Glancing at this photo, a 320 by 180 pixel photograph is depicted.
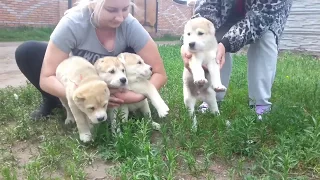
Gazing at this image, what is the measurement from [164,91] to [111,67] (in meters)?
1.57

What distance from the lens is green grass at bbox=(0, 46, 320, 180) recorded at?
2.07 metres

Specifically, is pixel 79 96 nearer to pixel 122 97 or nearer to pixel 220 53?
pixel 122 97

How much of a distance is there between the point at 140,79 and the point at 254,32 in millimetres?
936

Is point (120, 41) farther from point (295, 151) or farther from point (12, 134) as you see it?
point (295, 151)

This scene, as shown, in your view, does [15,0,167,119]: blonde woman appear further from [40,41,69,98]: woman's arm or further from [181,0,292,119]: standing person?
[181,0,292,119]: standing person

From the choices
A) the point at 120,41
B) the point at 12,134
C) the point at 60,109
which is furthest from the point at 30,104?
the point at 120,41

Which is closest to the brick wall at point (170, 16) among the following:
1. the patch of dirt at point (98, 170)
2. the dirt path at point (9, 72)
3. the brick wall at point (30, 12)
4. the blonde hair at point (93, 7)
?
the brick wall at point (30, 12)

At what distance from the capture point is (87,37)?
2945mm

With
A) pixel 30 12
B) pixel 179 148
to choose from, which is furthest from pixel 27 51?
pixel 30 12

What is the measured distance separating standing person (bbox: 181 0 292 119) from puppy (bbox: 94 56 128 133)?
20.1 inches

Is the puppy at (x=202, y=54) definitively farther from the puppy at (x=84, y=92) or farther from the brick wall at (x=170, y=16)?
the brick wall at (x=170, y=16)

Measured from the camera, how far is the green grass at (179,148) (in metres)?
2.07

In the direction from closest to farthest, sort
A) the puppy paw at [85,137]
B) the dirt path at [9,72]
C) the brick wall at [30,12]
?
the puppy paw at [85,137], the dirt path at [9,72], the brick wall at [30,12]

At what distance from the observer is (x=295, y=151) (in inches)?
85.9
